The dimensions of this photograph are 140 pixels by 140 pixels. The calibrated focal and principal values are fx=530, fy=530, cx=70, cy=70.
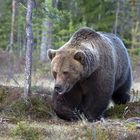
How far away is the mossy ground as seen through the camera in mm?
6902

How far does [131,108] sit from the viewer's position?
9570 millimetres

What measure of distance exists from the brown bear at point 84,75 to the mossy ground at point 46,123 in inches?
12.3

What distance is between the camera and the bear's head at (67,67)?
8.18 meters

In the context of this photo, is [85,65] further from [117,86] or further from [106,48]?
[117,86]

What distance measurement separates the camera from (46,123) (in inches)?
332

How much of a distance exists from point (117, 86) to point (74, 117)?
1.58 m

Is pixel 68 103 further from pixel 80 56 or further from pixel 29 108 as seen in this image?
pixel 80 56

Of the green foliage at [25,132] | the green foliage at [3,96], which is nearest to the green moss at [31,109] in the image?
the green foliage at [3,96]

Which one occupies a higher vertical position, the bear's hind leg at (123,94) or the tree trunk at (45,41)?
the bear's hind leg at (123,94)

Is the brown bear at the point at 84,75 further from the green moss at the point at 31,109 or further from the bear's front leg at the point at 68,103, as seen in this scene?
the green moss at the point at 31,109

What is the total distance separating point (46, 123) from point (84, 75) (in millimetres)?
974

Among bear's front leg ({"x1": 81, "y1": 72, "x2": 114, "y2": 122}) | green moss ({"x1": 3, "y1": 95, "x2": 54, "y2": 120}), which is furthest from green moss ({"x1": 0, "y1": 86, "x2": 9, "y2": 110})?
bear's front leg ({"x1": 81, "y1": 72, "x2": 114, "y2": 122})

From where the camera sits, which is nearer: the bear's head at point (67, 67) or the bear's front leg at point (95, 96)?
the bear's head at point (67, 67)

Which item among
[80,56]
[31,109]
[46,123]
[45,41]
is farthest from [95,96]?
[45,41]
